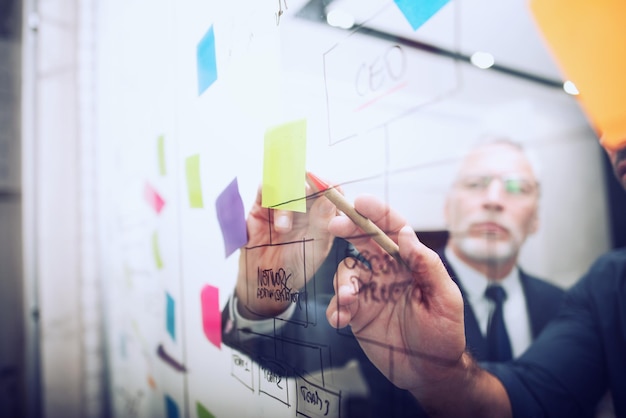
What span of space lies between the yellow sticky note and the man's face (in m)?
0.87

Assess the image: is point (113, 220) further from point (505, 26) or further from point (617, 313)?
point (617, 313)

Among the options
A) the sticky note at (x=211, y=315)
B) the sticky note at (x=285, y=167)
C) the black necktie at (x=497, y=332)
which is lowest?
the black necktie at (x=497, y=332)

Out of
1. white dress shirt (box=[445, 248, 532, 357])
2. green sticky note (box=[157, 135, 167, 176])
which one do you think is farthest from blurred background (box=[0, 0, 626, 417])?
white dress shirt (box=[445, 248, 532, 357])

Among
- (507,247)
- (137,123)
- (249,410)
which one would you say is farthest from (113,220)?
(507,247)

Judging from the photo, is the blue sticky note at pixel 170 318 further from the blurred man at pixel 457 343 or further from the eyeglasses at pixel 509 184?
the eyeglasses at pixel 509 184

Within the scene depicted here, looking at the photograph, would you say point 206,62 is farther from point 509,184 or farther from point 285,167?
point 509,184

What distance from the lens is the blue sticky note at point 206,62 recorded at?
0.72 meters

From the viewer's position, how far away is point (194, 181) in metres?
0.82

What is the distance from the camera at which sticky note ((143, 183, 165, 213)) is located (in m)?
1.06

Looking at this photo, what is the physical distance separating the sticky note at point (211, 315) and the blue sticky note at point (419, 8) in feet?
1.68

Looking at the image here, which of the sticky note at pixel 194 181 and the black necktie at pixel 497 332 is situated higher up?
the sticky note at pixel 194 181

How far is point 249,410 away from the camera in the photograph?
658mm

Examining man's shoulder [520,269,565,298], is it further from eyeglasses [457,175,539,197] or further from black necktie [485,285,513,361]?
eyeglasses [457,175,539,197]

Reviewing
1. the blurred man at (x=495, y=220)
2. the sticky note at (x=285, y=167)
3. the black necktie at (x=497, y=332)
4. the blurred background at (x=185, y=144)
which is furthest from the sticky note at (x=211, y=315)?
the blurred man at (x=495, y=220)
